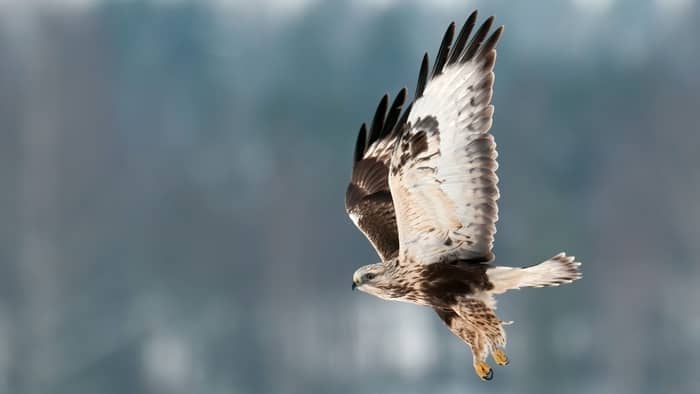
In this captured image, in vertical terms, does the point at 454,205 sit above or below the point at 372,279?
above

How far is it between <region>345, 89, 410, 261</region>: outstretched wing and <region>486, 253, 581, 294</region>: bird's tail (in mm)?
727

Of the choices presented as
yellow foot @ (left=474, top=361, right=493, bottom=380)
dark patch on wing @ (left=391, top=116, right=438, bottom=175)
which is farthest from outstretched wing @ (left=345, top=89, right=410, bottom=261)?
dark patch on wing @ (left=391, top=116, right=438, bottom=175)

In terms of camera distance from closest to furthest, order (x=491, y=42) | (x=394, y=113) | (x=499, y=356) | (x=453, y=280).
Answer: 1. (x=491, y=42)
2. (x=453, y=280)
3. (x=499, y=356)
4. (x=394, y=113)

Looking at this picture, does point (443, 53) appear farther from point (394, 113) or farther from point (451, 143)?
point (394, 113)

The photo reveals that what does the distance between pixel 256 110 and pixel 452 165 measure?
26284 mm

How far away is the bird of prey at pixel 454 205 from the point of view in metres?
5.30

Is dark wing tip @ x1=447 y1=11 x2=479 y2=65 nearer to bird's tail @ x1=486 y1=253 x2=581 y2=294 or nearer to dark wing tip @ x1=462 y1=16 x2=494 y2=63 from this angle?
dark wing tip @ x1=462 y1=16 x2=494 y2=63

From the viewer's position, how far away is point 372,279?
5566 mm

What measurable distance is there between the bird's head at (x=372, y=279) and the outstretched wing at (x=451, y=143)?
28 cm

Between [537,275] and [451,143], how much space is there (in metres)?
0.71

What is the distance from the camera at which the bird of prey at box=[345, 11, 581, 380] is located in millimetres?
5301

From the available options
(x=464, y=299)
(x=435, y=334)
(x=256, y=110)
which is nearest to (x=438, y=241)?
(x=464, y=299)

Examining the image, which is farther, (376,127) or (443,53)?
(376,127)

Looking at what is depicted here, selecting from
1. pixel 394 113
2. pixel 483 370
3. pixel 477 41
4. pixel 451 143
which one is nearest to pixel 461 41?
pixel 477 41
